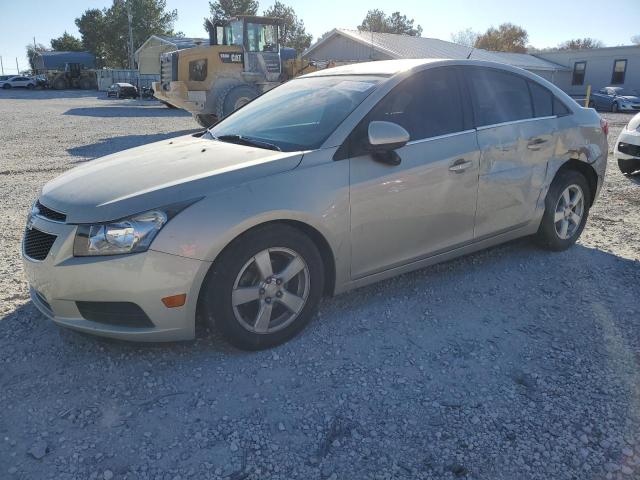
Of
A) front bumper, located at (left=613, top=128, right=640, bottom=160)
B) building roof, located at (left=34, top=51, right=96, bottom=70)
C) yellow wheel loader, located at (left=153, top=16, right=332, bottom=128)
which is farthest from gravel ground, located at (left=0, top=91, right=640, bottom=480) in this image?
building roof, located at (left=34, top=51, right=96, bottom=70)

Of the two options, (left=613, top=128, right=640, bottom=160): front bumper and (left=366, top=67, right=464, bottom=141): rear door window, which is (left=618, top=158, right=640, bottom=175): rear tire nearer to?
(left=613, top=128, right=640, bottom=160): front bumper

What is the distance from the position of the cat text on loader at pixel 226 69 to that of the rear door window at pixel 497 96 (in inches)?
431

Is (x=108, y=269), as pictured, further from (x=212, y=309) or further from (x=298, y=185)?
(x=298, y=185)

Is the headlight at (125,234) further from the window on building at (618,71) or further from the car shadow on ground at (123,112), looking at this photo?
the window on building at (618,71)

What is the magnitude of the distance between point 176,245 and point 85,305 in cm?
62

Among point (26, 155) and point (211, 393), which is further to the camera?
point (26, 155)

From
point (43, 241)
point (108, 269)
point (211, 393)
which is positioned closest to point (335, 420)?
point (211, 393)

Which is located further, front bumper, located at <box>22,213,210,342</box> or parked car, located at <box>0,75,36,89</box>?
parked car, located at <box>0,75,36,89</box>

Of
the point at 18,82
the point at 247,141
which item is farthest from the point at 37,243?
the point at 18,82

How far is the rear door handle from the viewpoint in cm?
420

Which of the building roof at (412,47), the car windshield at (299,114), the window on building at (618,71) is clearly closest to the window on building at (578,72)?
the building roof at (412,47)

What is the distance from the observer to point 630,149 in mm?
7703

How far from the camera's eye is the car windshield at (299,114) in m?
3.40

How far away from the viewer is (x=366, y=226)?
332 cm
